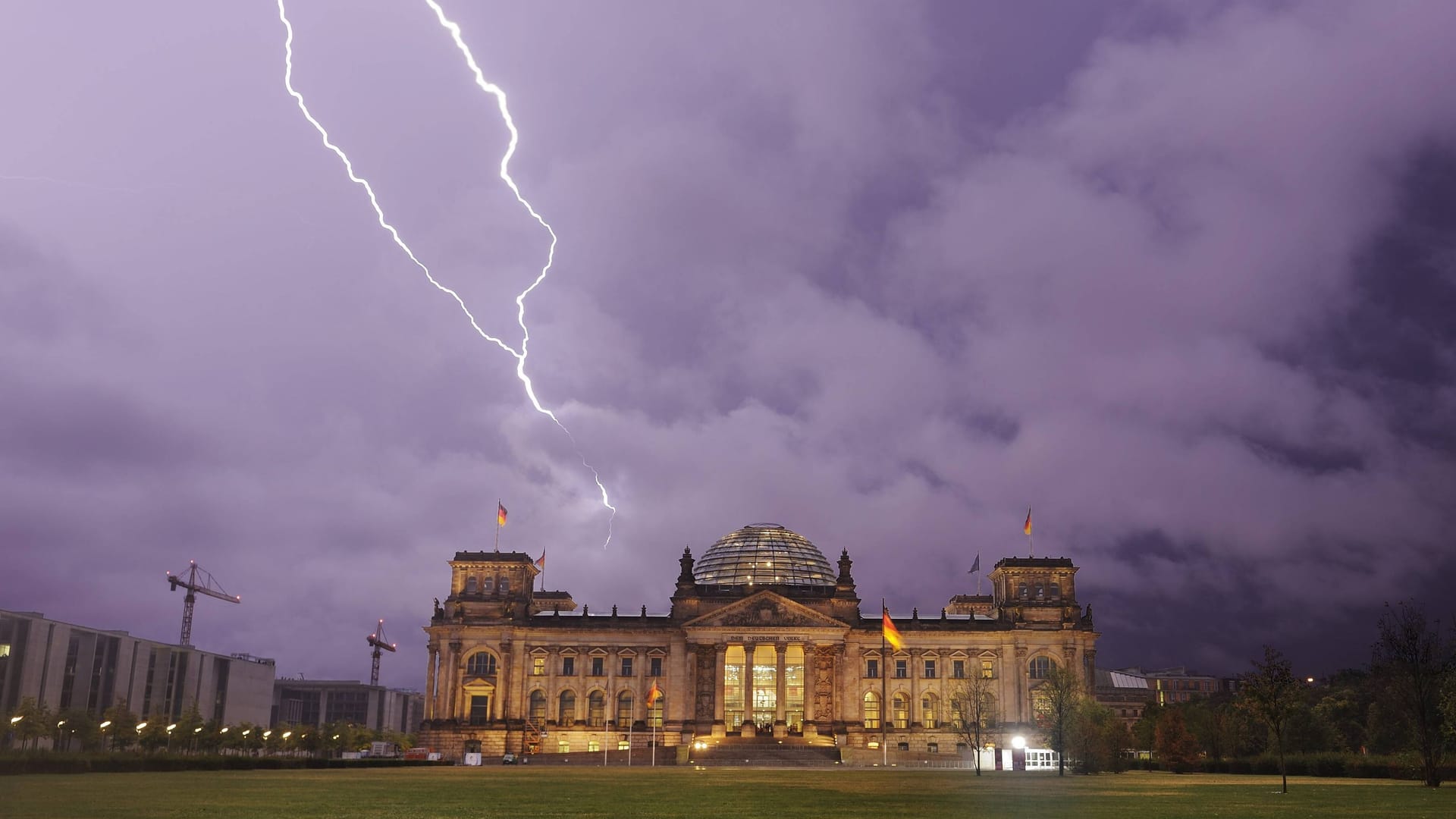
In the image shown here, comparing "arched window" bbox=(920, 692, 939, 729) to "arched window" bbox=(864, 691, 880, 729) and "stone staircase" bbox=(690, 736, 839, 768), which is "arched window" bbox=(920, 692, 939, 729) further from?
"stone staircase" bbox=(690, 736, 839, 768)

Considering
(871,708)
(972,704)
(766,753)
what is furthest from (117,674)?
(972,704)

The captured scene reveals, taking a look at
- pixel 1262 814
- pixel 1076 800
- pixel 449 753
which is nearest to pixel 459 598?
pixel 449 753

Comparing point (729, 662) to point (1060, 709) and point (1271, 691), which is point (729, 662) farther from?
point (1271, 691)

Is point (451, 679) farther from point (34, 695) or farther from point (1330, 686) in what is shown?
point (1330, 686)

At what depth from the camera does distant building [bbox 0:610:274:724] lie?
122438mm

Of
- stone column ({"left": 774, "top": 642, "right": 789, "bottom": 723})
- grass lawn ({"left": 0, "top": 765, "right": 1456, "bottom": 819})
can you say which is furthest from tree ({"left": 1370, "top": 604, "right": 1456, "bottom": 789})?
stone column ({"left": 774, "top": 642, "right": 789, "bottom": 723})

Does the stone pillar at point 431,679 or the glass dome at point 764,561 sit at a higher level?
the glass dome at point 764,561

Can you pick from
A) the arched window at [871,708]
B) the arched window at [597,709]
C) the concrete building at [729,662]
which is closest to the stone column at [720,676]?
the concrete building at [729,662]

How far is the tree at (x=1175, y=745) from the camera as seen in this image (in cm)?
9162

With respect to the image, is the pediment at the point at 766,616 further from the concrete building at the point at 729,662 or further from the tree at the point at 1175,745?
the tree at the point at 1175,745

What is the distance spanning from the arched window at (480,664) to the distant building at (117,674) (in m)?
29.3

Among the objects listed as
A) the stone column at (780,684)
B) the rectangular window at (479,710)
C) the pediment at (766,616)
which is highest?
the pediment at (766,616)

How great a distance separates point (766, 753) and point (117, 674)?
82.8 m

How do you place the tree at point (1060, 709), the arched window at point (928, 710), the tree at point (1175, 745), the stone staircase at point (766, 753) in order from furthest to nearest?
the arched window at point (928, 710)
the stone staircase at point (766, 753)
the tree at point (1175, 745)
the tree at point (1060, 709)
